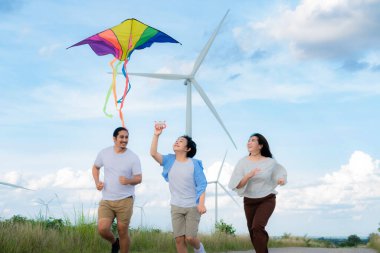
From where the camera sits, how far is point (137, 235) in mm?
14359

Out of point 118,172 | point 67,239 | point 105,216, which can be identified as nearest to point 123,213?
point 105,216

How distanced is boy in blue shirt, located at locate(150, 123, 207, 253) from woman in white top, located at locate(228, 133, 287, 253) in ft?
2.31

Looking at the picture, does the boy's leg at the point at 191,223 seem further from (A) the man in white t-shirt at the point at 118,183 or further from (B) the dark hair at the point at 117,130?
(B) the dark hair at the point at 117,130

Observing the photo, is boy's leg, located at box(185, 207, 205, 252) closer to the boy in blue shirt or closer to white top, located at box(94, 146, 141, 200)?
the boy in blue shirt

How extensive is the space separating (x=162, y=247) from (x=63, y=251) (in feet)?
9.10

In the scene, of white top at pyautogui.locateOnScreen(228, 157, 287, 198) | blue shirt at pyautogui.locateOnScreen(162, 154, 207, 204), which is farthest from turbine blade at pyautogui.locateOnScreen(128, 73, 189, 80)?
blue shirt at pyautogui.locateOnScreen(162, 154, 207, 204)

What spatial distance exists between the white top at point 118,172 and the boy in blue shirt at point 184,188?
0.50 m

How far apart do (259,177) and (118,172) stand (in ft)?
6.67

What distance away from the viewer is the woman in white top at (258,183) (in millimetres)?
8305

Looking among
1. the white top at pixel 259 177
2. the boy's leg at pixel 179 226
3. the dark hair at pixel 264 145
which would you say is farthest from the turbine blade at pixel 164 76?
the boy's leg at pixel 179 226

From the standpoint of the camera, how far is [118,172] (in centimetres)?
865

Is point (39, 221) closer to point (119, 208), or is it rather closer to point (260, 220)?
point (119, 208)

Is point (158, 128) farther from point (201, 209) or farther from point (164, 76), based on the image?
point (164, 76)

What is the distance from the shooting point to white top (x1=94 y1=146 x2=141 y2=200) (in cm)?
865
